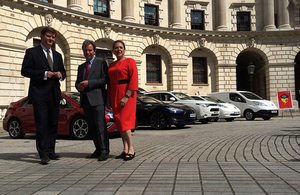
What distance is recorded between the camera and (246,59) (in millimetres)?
36125

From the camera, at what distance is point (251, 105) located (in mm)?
19047

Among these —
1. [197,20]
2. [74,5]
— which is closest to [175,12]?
[197,20]

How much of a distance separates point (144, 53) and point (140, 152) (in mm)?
22801

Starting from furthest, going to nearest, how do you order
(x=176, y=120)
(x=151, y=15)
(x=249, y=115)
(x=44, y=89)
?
(x=151, y=15)
(x=249, y=115)
(x=176, y=120)
(x=44, y=89)

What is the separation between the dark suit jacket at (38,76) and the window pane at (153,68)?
23383 mm

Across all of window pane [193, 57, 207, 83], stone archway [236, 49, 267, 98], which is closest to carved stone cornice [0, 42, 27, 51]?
window pane [193, 57, 207, 83]

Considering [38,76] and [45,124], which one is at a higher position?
[38,76]

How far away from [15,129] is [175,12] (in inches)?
876

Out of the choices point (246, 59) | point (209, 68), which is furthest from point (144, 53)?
point (246, 59)

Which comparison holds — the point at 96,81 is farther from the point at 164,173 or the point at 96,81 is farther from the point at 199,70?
the point at 199,70

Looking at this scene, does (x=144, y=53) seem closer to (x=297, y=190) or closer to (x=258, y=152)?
(x=258, y=152)

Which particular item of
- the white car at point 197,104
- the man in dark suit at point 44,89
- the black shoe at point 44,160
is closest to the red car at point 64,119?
the man in dark suit at point 44,89

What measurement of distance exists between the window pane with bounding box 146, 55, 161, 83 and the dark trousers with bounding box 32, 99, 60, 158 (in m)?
23.4

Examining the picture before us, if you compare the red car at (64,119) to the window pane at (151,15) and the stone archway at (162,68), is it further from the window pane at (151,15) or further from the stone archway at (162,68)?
the window pane at (151,15)
